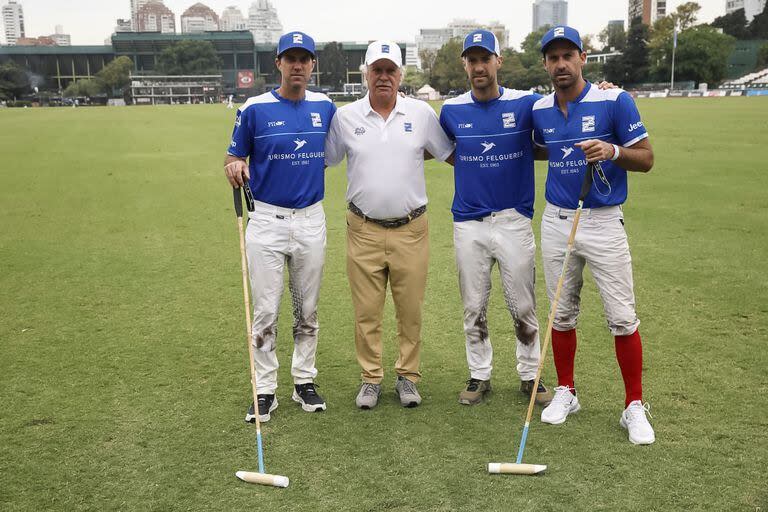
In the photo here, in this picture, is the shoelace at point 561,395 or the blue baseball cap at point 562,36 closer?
the blue baseball cap at point 562,36

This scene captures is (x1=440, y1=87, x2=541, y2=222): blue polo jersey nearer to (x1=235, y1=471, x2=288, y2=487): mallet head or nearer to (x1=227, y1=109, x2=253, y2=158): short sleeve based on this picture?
(x1=227, y1=109, x2=253, y2=158): short sleeve

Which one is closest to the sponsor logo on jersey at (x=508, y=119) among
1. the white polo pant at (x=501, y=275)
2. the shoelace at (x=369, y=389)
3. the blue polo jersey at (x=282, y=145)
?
the white polo pant at (x=501, y=275)

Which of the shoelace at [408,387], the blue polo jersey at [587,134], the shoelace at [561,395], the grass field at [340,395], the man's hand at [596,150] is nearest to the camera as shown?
the grass field at [340,395]

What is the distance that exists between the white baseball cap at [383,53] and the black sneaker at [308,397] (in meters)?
2.43

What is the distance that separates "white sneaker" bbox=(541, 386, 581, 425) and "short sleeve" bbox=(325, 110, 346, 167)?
2366 millimetres

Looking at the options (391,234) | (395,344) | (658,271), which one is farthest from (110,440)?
(658,271)

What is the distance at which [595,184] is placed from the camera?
4945 mm

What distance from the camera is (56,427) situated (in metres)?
5.16

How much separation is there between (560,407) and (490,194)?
158cm

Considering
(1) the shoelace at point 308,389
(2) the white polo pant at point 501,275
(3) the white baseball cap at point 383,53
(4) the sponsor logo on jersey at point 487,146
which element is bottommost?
(1) the shoelace at point 308,389

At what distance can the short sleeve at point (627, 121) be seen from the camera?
15.9 feet

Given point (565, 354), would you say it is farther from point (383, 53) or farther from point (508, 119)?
point (383, 53)

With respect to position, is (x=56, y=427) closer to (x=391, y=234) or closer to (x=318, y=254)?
(x=318, y=254)

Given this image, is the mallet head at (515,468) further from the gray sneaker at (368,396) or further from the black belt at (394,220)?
the black belt at (394,220)
